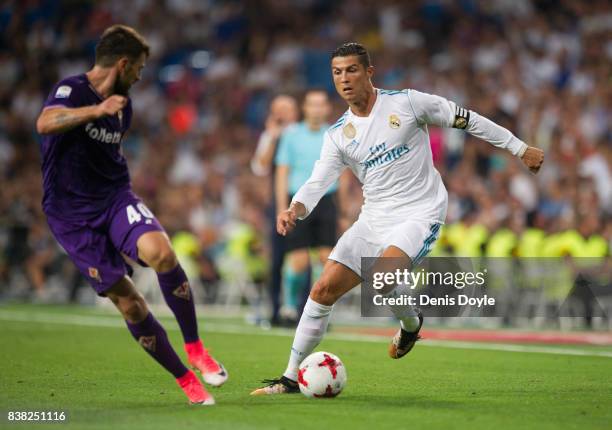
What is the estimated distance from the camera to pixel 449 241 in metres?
17.2

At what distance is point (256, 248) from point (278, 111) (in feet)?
17.7

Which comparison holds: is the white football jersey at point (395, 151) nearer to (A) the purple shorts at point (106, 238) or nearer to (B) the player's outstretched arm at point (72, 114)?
(A) the purple shorts at point (106, 238)

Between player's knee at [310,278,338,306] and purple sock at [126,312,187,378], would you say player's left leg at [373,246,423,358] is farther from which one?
purple sock at [126,312,187,378]

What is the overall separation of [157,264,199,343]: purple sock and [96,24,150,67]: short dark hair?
1.44 meters

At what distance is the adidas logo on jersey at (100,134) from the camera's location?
296 inches

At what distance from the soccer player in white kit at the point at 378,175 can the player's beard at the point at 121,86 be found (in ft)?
4.74

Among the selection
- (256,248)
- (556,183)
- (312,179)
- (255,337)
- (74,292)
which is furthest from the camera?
(74,292)

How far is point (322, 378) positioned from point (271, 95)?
1559 cm

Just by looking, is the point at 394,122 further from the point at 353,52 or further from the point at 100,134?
the point at 100,134

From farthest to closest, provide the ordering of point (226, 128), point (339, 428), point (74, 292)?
point (226, 128)
point (74, 292)
point (339, 428)

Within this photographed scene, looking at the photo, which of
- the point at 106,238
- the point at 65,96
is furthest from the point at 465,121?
the point at 65,96

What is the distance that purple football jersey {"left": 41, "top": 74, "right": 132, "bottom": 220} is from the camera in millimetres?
7547

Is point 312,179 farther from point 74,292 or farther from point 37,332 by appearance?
point 74,292

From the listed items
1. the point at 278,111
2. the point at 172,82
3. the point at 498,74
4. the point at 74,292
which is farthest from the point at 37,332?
the point at 172,82
